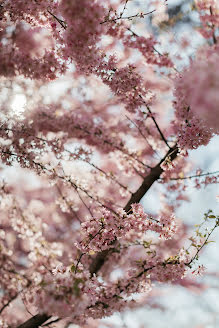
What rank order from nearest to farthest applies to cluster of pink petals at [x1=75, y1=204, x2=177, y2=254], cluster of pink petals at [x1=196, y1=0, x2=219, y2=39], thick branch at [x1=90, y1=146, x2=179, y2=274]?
cluster of pink petals at [x1=75, y1=204, x2=177, y2=254], thick branch at [x1=90, y1=146, x2=179, y2=274], cluster of pink petals at [x1=196, y1=0, x2=219, y2=39]

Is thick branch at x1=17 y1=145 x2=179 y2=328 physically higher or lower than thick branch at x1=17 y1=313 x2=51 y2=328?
higher

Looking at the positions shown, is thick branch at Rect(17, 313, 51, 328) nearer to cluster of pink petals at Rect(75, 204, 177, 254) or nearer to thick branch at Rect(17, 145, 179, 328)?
thick branch at Rect(17, 145, 179, 328)

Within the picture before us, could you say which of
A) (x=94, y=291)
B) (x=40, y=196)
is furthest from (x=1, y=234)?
(x=40, y=196)

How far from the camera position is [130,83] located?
133 inches

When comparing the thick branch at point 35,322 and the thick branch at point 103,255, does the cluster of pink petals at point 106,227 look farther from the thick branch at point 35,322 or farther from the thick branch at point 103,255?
the thick branch at point 35,322

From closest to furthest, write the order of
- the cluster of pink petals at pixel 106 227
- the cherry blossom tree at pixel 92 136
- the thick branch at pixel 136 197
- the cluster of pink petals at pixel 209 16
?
the cherry blossom tree at pixel 92 136 → the cluster of pink petals at pixel 106 227 → the thick branch at pixel 136 197 → the cluster of pink petals at pixel 209 16

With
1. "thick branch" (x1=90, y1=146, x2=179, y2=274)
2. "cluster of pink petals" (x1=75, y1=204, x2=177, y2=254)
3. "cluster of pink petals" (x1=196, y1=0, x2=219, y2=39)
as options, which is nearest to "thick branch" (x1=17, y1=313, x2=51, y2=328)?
"thick branch" (x1=90, y1=146, x2=179, y2=274)

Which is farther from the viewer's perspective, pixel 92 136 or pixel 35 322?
pixel 92 136

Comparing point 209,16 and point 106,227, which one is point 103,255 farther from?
point 209,16

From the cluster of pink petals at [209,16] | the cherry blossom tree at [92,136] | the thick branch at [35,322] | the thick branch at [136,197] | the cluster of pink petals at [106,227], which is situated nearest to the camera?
the cherry blossom tree at [92,136]

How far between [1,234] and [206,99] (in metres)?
3.71

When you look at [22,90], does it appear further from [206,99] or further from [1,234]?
[206,99]

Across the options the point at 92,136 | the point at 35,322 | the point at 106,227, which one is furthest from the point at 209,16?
the point at 35,322

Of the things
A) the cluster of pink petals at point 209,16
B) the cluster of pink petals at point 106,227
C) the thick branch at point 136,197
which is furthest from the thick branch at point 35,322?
the cluster of pink petals at point 209,16
